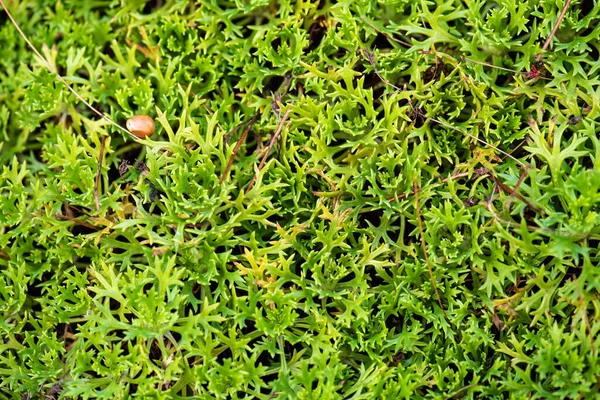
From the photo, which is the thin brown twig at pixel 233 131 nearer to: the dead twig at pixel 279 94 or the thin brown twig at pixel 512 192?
the dead twig at pixel 279 94

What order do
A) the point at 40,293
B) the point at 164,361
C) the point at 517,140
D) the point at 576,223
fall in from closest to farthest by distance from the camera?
the point at 576,223 → the point at 164,361 → the point at 517,140 → the point at 40,293

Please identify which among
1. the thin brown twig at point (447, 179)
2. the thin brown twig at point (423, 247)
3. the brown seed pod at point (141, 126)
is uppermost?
the brown seed pod at point (141, 126)

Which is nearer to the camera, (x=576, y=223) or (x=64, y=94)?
(x=576, y=223)

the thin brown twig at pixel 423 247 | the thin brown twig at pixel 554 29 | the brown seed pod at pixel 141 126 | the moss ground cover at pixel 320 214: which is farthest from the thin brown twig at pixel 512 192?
the brown seed pod at pixel 141 126

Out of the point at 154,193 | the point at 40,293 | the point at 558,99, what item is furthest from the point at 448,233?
the point at 40,293

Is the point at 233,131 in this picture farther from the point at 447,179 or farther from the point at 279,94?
the point at 447,179

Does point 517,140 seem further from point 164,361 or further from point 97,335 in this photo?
point 97,335

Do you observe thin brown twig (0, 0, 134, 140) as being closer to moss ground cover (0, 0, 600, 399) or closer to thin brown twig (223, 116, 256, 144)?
moss ground cover (0, 0, 600, 399)

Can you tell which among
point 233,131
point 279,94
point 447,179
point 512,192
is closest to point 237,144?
point 233,131
